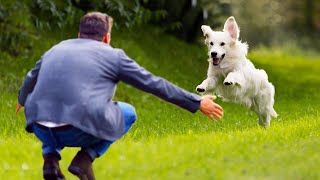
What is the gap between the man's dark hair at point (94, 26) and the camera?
22.9ft

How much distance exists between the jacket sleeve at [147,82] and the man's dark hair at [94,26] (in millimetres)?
257

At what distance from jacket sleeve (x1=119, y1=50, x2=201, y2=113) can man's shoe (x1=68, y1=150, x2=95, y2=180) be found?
2.55 ft

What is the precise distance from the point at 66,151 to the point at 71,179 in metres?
0.82

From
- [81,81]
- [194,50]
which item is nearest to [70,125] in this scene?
[81,81]

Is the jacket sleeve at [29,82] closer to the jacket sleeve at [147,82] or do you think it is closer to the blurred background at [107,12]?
the jacket sleeve at [147,82]

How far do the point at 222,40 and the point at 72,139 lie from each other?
3594 mm

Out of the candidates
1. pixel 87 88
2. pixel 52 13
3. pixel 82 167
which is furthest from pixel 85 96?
pixel 52 13

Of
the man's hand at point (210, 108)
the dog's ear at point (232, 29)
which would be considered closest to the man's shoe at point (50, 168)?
the man's hand at point (210, 108)

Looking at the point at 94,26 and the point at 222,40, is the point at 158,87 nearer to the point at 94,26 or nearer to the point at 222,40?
the point at 94,26

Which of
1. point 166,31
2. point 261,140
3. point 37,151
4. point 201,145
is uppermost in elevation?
point 166,31

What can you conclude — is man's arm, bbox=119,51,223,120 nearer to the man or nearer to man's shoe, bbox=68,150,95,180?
the man

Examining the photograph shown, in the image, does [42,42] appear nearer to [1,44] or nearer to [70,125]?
[1,44]

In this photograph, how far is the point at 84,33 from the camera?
7.09 meters

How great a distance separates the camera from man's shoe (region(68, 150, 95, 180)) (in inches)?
276
